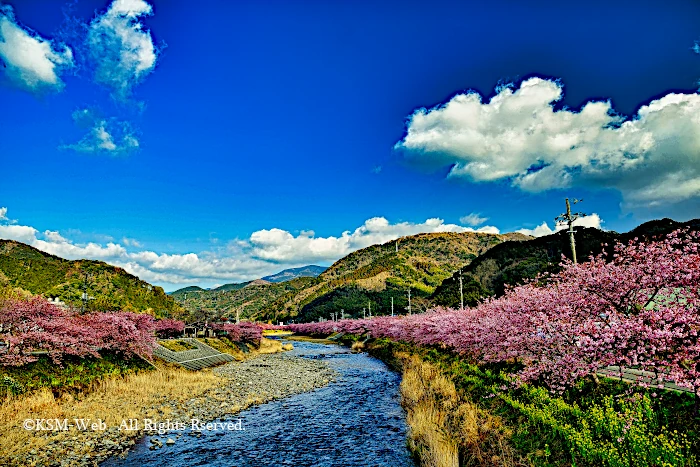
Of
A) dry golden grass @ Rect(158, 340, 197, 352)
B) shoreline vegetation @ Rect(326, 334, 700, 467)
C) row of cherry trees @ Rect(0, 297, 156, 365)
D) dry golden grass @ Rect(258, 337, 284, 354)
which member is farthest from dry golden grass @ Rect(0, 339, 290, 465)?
dry golden grass @ Rect(258, 337, 284, 354)

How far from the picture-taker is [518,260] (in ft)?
339

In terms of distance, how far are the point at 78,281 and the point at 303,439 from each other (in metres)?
105

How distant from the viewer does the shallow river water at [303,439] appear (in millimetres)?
14617

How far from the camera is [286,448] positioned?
16.1 m

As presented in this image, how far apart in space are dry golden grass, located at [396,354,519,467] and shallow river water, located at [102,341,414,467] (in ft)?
2.71

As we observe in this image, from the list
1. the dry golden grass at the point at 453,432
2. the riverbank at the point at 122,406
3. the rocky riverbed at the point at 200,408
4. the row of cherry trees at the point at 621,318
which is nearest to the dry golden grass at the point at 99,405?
the riverbank at the point at 122,406

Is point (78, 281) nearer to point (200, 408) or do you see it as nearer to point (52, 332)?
point (52, 332)

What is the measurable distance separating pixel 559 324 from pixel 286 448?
11154 millimetres

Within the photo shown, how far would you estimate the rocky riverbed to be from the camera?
14.1 metres

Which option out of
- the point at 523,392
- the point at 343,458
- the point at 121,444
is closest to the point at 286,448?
the point at 343,458

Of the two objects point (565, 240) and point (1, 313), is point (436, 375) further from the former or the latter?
point (565, 240)

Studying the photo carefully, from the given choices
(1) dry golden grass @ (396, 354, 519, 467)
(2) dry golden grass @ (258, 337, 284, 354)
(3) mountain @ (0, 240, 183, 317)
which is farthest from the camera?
(3) mountain @ (0, 240, 183, 317)

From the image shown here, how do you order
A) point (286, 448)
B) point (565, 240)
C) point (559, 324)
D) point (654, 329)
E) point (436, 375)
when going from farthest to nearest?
point (565, 240) → point (436, 375) → point (286, 448) → point (559, 324) → point (654, 329)

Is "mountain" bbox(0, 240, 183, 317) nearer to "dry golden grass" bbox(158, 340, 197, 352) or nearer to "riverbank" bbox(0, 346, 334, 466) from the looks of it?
"dry golden grass" bbox(158, 340, 197, 352)
